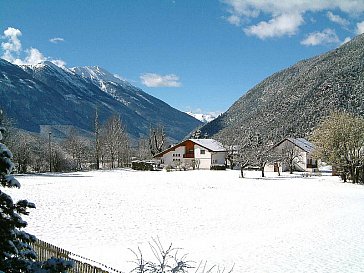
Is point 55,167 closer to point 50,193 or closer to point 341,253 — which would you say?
point 50,193

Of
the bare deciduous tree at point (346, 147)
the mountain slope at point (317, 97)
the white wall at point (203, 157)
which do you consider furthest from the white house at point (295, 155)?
the mountain slope at point (317, 97)

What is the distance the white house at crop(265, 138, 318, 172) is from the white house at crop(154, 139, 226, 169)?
10087 mm

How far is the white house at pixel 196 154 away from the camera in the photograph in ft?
222

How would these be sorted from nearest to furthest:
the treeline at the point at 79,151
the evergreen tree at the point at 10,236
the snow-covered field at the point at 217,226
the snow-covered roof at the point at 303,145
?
the evergreen tree at the point at 10,236 < the snow-covered field at the point at 217,226 < the treeline at the point at 79,151 < the snow-covered roof at the point at 303,145

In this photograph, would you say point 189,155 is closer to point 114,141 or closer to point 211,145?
point 211,145

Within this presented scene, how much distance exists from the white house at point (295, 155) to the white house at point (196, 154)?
397 inches

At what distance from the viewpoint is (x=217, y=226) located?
1842 centimetres

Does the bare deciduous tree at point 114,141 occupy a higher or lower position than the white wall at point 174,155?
higher

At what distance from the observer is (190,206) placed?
24250 mm

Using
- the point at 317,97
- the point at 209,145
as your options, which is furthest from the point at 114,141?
the point at 317,97

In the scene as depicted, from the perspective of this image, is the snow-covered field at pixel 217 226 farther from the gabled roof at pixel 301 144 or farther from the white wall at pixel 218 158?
the white wall at pixel 218 158

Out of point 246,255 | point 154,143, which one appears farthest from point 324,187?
point 154,143

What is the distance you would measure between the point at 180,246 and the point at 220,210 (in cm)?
872

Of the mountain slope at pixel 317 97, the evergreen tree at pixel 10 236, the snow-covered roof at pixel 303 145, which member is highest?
the mountain slope at pixel 317 97
